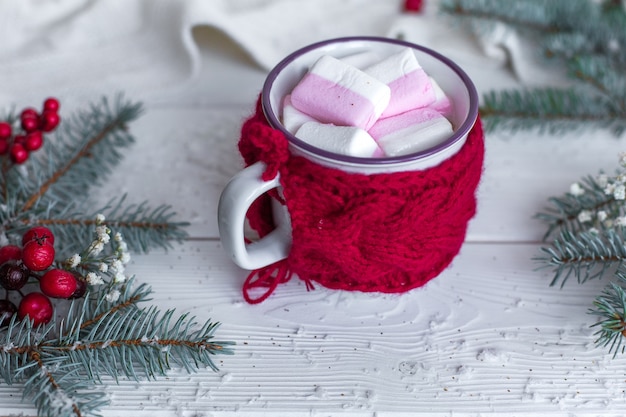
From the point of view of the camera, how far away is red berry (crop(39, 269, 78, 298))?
0.65m

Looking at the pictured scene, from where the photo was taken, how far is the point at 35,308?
0.67 meters

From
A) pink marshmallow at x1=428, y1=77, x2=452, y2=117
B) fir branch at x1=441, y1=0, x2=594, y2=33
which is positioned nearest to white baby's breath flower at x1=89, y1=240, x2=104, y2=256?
pink marshmallow at x1=428, y1=77, x2=452, y2=117

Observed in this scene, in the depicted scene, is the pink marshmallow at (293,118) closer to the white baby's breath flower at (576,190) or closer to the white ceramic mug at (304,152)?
the white ceramic mug at (304,152)

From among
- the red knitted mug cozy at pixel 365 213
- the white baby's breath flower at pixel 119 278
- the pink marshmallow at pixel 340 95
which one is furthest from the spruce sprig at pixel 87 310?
the pink marshmallow at pixel 340 95

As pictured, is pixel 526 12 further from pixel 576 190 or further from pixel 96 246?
pixel 96 246

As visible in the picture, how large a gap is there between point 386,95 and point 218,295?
271 mm

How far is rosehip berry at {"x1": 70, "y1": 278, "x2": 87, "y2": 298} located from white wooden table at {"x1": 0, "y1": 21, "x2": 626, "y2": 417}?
0.08 meters

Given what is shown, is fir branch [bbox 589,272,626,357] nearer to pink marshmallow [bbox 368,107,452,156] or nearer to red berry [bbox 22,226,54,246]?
pink marshmallow [bbox 368,107,452,156]

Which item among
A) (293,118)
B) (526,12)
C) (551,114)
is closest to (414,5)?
(526,12)

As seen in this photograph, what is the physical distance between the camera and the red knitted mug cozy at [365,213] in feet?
2.02

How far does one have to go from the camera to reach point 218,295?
74cm

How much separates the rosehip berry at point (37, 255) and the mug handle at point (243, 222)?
0.53ft

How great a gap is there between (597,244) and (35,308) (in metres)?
0.57

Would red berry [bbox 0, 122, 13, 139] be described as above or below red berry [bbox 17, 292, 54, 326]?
above
